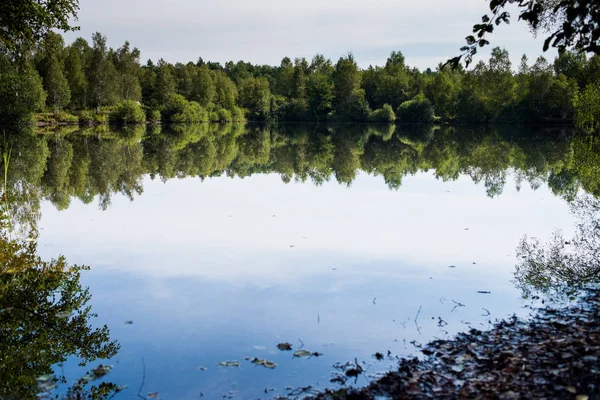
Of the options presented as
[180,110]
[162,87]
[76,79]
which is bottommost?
[180,110]

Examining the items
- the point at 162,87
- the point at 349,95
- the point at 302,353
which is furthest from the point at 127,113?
the point at 302,353

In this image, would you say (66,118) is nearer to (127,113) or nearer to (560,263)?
(127,113)

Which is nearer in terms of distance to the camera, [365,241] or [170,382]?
[170,382]

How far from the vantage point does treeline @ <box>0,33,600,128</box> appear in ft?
277

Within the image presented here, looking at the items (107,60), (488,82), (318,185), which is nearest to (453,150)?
(318,185)

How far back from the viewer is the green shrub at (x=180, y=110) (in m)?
105

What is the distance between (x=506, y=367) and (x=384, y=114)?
104 metres

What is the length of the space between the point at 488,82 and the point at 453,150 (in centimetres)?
6210

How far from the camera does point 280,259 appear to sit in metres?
12.4

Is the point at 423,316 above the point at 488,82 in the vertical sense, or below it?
below

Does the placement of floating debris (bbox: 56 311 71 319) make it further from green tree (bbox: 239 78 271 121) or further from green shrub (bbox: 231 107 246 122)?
green shrub (bbox: 231 107 246 122)

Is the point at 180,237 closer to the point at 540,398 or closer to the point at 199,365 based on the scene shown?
the point at 199,365

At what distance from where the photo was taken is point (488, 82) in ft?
322

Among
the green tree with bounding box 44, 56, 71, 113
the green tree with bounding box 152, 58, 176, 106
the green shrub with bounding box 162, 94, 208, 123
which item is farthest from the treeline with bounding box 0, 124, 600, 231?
the green tree with bounding box 152, 58, 176, 106
